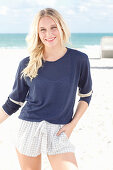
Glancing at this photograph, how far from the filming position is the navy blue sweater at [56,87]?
7.36 feet

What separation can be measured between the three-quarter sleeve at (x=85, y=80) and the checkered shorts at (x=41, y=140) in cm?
36

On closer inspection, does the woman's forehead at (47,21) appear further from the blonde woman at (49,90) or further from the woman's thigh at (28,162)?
the woman's thigh at (28,162)

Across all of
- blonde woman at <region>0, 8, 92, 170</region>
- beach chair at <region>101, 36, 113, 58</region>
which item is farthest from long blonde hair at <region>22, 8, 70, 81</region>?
beach chair at <region>101, 36, 113, 58</region>

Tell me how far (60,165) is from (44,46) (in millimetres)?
960

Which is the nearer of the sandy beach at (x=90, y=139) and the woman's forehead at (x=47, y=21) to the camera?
the woman's forehead at (x=47, y=21)

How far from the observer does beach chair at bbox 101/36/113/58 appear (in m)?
17.0

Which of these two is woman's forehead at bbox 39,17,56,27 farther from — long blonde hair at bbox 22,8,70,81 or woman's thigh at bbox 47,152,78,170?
woman's thigh at bbox 47,152,78,170

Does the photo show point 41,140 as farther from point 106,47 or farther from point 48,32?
point 106,47

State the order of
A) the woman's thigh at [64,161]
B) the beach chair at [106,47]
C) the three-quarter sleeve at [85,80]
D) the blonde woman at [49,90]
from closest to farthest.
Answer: the woman's thigh at [64,161] < the blonde woman at [49,90] < the three-quarter sleeve at [85,80] < the beach chair at [106,47]

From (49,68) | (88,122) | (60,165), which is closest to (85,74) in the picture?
(49,68)

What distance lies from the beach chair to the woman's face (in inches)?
590

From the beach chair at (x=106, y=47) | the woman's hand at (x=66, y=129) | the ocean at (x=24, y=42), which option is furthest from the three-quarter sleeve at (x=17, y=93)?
the ocean at (x=24, y=42)

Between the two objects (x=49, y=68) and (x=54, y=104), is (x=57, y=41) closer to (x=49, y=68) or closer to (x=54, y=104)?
(x=49, y=68)

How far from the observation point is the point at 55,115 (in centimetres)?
224
